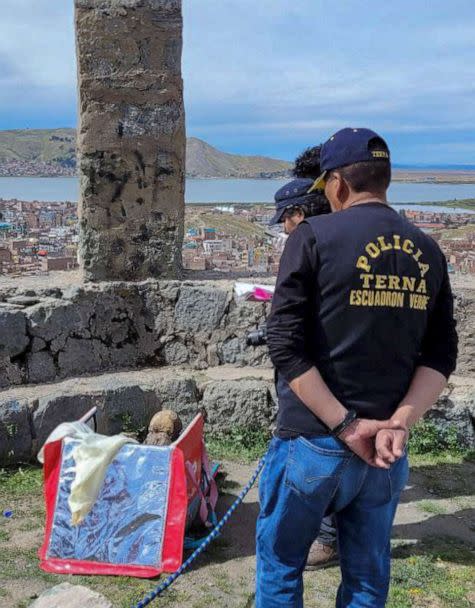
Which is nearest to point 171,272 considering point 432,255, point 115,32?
point 115,32

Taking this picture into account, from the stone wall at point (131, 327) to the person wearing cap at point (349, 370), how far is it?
12.3ft

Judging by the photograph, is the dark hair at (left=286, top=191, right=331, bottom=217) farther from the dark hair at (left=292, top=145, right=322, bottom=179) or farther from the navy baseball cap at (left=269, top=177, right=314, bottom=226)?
the dark hair at (left=292, top=145, right=322, bottom=179)

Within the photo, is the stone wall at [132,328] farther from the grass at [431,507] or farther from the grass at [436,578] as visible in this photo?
the grass at [436,578]

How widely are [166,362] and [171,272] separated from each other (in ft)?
3.16

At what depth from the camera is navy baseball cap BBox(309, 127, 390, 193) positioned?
2289mm

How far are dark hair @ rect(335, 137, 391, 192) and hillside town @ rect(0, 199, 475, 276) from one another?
1.87 metres

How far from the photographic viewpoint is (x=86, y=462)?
360 centimetres

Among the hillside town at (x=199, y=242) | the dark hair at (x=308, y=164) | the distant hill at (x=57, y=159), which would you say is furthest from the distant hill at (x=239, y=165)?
the dark hair at (x=308, y=164)

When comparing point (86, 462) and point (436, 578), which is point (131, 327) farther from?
point (436, 578)

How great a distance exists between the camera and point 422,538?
4289 mm

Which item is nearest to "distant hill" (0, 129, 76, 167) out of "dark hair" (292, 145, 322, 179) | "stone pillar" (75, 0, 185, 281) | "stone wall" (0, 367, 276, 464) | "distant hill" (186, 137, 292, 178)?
"distant hill" (186, 137, 292, 178)

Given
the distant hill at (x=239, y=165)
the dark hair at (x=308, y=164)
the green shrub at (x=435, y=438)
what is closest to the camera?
the dark hair at (x=308, y=164)

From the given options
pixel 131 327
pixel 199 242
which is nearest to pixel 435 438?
pixel 131 327

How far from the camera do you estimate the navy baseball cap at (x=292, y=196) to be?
3633 millimetres
